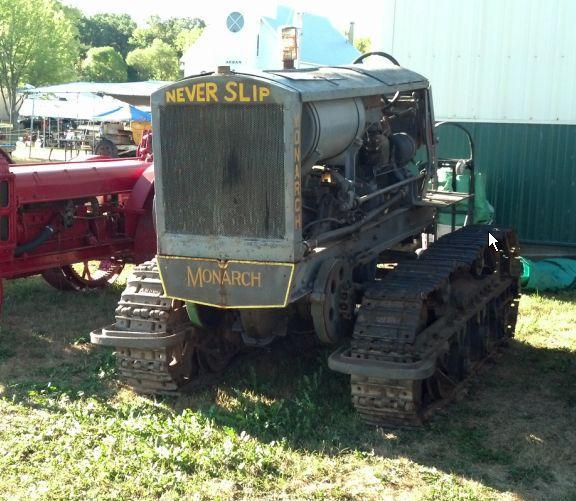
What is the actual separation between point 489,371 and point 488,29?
19.1 ft

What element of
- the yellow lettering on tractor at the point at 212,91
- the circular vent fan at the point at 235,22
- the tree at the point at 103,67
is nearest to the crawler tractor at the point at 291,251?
the yellow lettering on tractor at the point at 212,91

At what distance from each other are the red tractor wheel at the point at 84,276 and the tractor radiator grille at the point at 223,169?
4.09m

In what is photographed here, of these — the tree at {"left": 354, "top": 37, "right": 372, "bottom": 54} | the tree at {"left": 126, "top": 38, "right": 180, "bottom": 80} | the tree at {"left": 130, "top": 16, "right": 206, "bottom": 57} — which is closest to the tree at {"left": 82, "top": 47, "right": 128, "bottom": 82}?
the tree at {"left": 126, "top": 38, "right": 180, "bottom": 80}

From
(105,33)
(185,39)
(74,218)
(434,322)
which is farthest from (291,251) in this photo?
(105,33)

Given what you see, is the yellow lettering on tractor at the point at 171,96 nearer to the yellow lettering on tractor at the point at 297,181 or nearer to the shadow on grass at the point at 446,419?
the yellow lettering on tractor at the point at 297,181

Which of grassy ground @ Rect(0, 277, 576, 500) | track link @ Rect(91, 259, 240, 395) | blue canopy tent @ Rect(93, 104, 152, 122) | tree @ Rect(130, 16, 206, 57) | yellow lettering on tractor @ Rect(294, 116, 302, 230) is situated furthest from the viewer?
tree @ Rect(130, 16, 206, 57)

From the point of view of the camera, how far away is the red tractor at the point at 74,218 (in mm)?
7957

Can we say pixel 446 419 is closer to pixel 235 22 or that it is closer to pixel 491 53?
pixel 491 53

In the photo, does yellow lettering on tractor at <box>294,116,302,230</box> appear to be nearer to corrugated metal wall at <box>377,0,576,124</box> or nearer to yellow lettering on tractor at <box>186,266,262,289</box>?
yellow lettering on tractor at <box>186,266,262,289</box>

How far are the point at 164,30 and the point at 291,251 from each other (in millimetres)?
103855

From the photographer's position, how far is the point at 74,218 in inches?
340

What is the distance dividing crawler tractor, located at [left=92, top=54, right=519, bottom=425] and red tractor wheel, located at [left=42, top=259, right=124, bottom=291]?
3.25 metres

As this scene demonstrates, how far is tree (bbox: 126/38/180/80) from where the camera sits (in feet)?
270

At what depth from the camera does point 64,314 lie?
28.8ft
